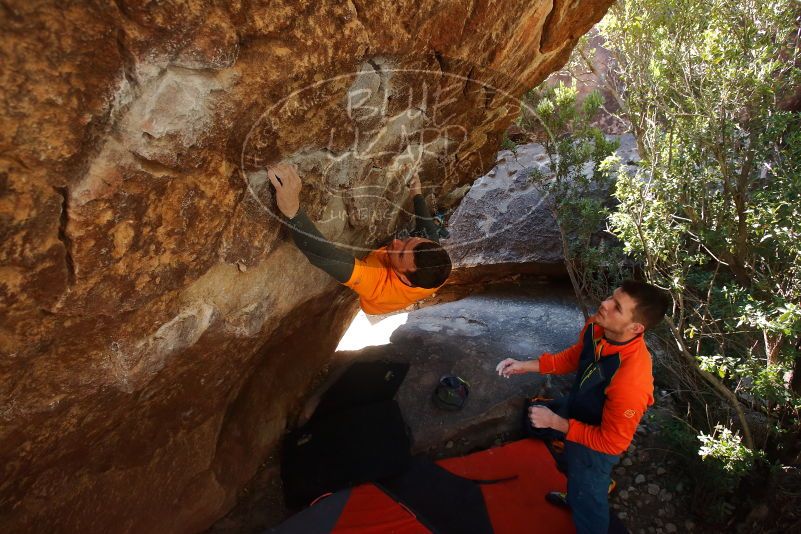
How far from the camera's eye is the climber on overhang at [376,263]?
8.56 feet

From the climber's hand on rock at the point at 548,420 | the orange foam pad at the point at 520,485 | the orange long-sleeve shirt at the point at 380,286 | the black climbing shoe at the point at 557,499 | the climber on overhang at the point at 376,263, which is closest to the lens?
the climber on overhang at the point at 376,263

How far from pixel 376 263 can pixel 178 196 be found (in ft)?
5.08

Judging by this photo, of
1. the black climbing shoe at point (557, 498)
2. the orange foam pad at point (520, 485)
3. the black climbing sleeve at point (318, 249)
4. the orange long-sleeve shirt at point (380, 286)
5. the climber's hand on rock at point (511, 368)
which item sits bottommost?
the orange foam pad at point (520, 485)

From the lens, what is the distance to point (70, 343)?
1990mm

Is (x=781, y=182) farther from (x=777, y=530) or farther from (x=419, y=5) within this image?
(x=419, y=5)

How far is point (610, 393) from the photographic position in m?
2.67

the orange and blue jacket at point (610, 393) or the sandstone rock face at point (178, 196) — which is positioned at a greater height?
the sandstone rock face at point (178, 196)

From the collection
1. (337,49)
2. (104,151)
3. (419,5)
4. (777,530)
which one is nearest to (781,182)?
(777,530)

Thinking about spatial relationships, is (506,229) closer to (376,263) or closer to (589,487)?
(376,263)

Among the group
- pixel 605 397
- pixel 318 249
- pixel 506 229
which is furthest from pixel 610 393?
pixel 506 229

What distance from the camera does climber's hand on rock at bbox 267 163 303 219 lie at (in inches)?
97.1

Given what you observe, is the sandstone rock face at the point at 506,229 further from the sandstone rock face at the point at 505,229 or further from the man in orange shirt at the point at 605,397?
the man in orange shirt at the point at 605,397

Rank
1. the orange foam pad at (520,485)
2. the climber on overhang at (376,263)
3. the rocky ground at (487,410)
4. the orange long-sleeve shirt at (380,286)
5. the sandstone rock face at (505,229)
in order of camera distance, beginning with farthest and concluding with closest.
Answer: the sandstone rock face at (505,229)
the rocky ground at (487,410)
the orange foam pad at (520,485)
the orange long-sleeve shirt at (380,286)
the climber on overhang at (376,263)

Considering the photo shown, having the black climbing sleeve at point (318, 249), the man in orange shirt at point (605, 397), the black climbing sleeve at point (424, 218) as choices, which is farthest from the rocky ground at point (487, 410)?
the black climbing sleeve at point (318, 249)
